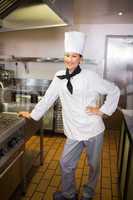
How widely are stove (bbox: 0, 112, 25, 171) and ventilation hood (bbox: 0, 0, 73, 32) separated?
74 centimetres

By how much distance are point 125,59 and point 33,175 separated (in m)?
2.49

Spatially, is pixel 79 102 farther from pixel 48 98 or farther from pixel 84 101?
pixel 48 98

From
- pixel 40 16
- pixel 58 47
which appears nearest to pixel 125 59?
pixel 58 47

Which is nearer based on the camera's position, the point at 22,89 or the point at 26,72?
the point at 22,89

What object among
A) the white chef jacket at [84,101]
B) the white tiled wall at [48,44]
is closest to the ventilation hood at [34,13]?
the white chef jacket at [84,101]

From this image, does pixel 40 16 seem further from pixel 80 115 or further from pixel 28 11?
pixel 80 115

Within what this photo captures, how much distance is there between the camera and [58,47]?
3934mm

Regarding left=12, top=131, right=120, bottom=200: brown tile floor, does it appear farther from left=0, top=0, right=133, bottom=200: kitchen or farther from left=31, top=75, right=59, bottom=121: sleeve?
left=31, top=75, right=59, bottom=121: sleeve

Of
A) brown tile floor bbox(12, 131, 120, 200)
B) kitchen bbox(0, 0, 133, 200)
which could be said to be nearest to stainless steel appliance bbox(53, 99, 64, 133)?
kitchen bbox(0, 0, 133, 200)

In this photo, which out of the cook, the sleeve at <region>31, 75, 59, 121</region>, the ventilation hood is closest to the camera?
the ventilation hood

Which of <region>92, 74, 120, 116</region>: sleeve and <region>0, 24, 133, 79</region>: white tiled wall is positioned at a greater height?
<region>0, 24, 133, 79</region>: white tiled wall

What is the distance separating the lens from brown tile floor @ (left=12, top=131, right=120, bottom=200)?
6.75 feet

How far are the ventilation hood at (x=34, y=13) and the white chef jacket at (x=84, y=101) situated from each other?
0.49 meters

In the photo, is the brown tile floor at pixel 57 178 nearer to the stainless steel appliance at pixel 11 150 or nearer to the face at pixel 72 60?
the stainless steel appliance at pixel 11 150
